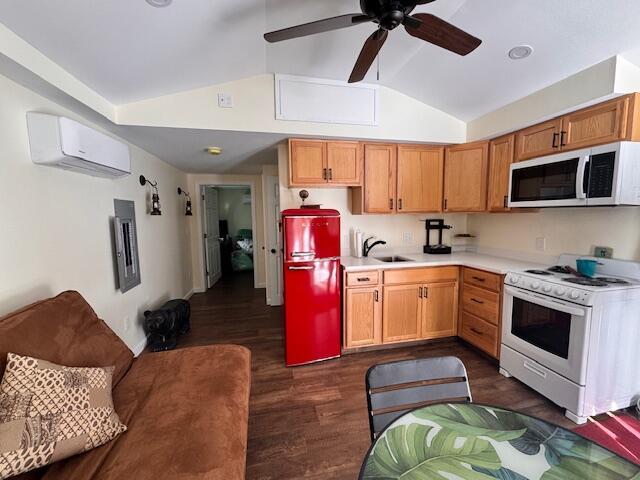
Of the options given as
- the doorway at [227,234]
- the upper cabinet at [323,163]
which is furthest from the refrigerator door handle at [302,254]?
the doorway at [227,234]

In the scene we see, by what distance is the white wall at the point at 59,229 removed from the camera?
147 centimetres

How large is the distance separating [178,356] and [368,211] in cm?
215

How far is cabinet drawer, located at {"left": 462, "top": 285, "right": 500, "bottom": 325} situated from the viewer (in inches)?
96.7

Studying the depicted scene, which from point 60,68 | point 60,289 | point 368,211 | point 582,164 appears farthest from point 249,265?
point 582,164

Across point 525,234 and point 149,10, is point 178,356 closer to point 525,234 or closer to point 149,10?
point 149,10

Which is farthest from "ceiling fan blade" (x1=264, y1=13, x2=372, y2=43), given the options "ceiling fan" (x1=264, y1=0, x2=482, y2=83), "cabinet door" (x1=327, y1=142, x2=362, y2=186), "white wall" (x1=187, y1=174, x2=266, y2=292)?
"white wall" (x1=187, y1=174, x2=266, y2=292)

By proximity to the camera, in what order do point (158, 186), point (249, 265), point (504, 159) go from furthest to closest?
point (249, 265) < point (158, 186) < point (504, 159)

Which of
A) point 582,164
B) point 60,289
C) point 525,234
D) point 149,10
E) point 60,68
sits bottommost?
point 60,289

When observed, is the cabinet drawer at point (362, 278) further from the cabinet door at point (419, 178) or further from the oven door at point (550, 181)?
the oven door at point (550, 181)

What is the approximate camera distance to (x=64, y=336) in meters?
1.34

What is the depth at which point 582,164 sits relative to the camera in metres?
1.90

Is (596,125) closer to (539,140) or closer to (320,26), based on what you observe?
(539,140)

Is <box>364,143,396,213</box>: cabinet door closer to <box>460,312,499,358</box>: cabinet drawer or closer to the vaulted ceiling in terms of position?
the vaulted ceiling

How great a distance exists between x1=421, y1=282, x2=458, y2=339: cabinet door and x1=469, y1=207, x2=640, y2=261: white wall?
2.72 feet
